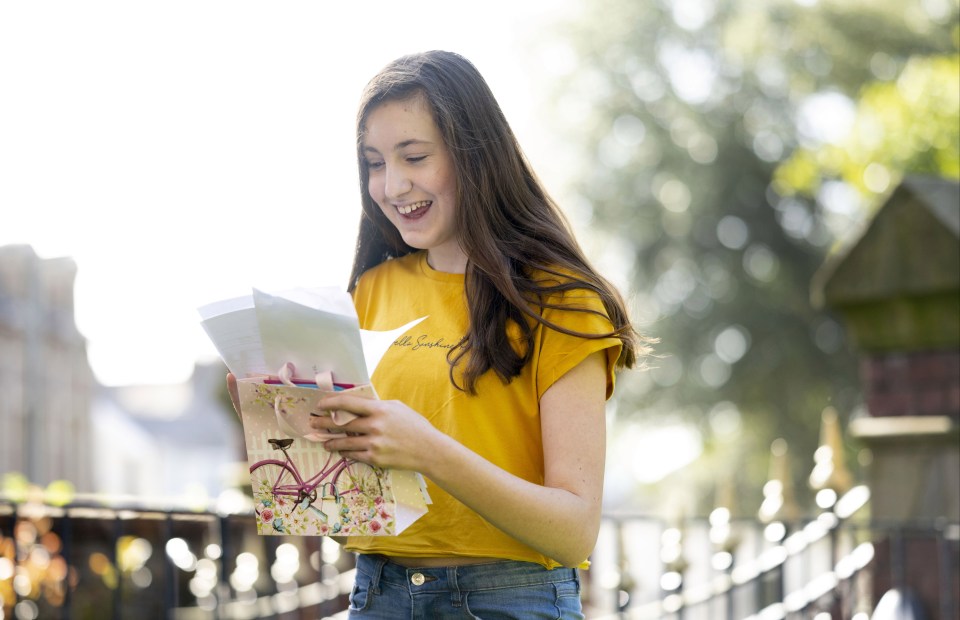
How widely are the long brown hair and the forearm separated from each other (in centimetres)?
21

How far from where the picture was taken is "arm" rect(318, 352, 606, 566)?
5.96 ft

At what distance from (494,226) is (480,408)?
0.34 meters

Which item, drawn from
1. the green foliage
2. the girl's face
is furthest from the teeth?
the green foliage

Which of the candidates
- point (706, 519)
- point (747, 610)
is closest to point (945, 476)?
point (706, 519)

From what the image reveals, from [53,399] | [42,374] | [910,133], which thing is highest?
[910,133]

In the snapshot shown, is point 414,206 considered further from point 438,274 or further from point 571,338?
point 571,338

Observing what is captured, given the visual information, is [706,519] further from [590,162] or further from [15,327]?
[15,327]

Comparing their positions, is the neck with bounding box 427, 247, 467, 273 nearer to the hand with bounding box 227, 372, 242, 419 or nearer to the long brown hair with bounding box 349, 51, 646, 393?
the long brown hair with bounding box 349, 51, 646, 393

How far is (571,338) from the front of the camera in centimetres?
199

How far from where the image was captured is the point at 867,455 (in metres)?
5.18

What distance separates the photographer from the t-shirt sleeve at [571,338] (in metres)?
Result: 1.99

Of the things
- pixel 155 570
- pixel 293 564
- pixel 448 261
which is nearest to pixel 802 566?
pixel 293 564

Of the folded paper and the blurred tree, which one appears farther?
the blurred tree

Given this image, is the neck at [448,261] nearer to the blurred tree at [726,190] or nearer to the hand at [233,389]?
the hand at [233,389]
